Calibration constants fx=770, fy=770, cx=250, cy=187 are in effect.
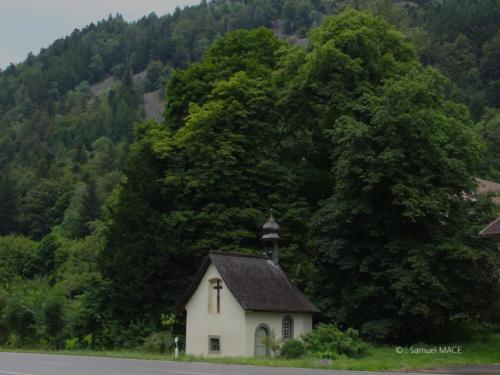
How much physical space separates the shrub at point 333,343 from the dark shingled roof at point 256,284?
9.90ft

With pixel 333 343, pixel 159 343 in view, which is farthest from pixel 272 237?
pixel 333 343

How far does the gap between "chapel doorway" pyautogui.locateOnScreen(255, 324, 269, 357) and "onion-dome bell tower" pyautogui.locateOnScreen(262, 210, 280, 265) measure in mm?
4331

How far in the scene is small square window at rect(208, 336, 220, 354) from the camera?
3659 centimetres

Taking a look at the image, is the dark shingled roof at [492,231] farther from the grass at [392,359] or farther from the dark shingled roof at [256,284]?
the dark shingled roof at [256,284]

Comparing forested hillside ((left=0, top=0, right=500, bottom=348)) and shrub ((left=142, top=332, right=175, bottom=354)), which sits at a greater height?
forested hillside ((left=0, top=0, right=500, bottom=348))

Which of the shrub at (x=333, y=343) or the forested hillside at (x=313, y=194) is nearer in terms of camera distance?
the shrub at (x=333, y=343)

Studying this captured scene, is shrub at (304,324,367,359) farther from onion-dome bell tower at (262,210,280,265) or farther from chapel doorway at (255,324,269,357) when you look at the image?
onion-dome bell tower at (262,210,280,265)

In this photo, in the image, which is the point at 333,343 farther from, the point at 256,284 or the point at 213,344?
the point at 213,344

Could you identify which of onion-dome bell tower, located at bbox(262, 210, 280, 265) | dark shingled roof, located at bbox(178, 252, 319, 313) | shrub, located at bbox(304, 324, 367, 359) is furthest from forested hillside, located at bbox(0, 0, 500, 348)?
shrub, located at bbox(304, 324, 367, 359)

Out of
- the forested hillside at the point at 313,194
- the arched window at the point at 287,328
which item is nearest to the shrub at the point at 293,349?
the arched window at the point at 287,328

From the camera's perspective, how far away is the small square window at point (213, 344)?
Answer: 36594 mm

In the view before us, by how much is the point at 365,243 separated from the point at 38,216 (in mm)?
95188

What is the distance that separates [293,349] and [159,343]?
26.7ft

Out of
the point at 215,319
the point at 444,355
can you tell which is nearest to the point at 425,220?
the point at 444,355
